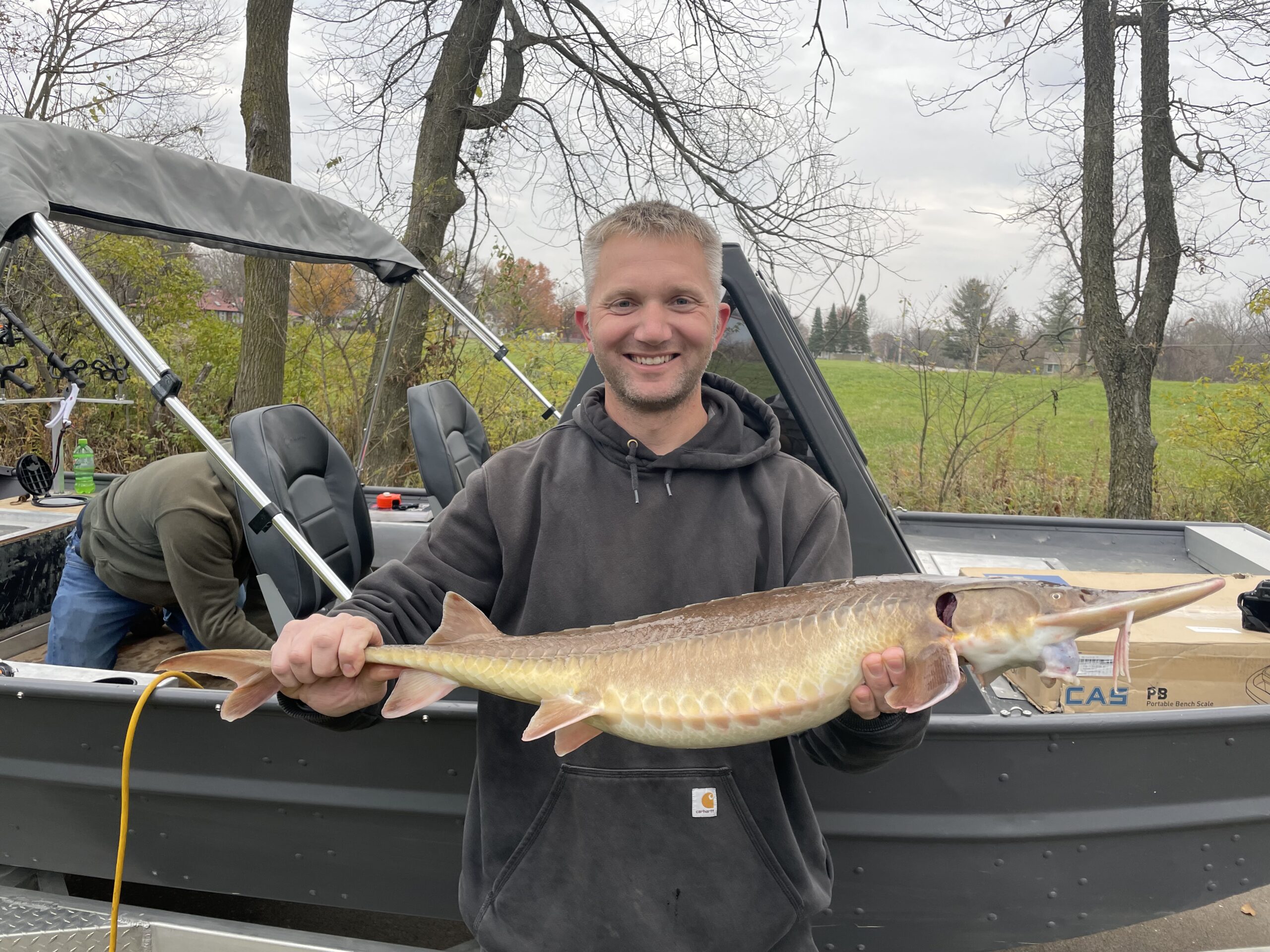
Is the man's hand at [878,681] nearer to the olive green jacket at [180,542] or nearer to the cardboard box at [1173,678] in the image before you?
the cardboard box at [1173,678]

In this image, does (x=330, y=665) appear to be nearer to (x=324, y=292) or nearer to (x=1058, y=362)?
(x=324, y=292)

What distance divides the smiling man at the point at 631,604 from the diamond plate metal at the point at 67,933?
1311mm

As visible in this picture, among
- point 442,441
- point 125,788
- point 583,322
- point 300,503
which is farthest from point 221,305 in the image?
point 583,322

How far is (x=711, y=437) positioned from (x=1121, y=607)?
854mm

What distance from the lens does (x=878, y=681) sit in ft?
5.15

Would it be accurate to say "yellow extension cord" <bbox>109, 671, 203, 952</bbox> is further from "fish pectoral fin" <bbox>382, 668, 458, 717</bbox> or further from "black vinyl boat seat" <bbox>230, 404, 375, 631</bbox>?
"fish pectoral fin" <bbox>382, 668, 458, 717</bbox>

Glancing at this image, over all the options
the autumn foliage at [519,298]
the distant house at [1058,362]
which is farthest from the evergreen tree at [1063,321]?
the autumn foliage at [519,298]

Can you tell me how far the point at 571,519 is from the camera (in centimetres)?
188

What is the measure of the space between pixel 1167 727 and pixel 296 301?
11.0 metres

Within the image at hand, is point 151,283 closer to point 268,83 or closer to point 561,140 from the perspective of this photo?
point 268,83

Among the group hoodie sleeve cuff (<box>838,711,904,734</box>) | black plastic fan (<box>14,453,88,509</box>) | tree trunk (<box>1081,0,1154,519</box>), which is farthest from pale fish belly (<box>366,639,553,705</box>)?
tree trunk (<box>1081,0,1154,519</box>)


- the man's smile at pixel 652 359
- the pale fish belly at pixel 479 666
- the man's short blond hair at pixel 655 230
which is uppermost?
the man's short blond hair at pixel 655 230

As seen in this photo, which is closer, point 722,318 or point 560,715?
point 560,715

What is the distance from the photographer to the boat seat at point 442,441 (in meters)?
4.66
